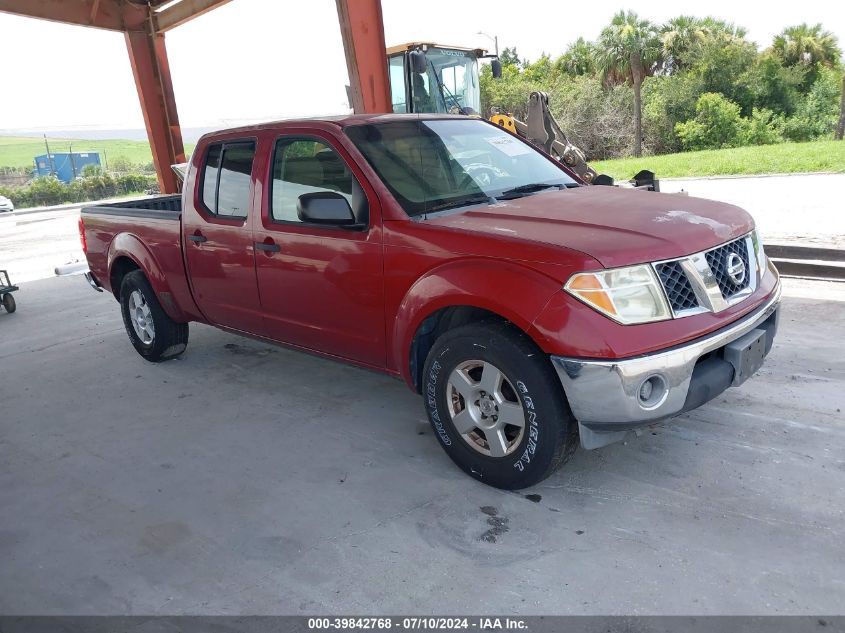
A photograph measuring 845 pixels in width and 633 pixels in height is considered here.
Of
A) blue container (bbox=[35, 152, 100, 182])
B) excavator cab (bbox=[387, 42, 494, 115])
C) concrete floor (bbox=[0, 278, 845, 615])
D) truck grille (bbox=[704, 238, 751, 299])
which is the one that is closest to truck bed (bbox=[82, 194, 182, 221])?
concrete floor (bbox=[0, 278, 845, 615])

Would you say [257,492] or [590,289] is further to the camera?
[257,492]

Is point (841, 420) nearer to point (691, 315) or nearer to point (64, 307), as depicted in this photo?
point (691, 315)

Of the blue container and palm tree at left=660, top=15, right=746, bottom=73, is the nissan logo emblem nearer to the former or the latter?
palm tree at left=660, top=15, right=746, bottom=73

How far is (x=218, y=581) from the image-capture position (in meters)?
2.86

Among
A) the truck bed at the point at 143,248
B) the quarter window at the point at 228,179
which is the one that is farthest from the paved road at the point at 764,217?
the quarter window at the point at 228,179

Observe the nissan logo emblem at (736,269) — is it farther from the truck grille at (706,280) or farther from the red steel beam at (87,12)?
the red steel beam at (87,12)

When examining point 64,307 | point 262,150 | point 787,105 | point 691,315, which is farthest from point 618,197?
point 787,105

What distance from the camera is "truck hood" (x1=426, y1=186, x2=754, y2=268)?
3.00 m

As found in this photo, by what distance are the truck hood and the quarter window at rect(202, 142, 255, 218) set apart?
5.10 feet

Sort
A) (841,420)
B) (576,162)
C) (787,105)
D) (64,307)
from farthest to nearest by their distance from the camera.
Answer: (787,105), (576,162), (64,307), (841,420)

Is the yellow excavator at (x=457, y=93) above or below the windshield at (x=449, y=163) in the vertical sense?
above

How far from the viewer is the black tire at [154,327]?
5.62 metres

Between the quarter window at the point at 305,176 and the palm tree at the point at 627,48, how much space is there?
36353 millimetres

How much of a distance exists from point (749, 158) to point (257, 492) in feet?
76.9
